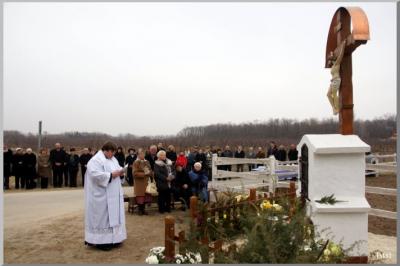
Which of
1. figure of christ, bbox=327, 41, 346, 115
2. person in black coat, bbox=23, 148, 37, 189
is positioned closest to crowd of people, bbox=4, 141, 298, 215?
person in black coat, bbox=23, 148, 37, 189

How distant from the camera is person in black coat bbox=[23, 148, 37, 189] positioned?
13.9m

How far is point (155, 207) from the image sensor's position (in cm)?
1014

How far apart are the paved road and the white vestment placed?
251cm

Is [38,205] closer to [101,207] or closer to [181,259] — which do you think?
[101,207]

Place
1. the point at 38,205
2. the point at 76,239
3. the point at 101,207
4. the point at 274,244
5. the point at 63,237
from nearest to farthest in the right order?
the point at 274,244 → the point at 101,207 → the point at 76,239 → the point at 63,237 → the point at 38,205

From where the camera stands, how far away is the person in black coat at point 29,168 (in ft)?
45.5

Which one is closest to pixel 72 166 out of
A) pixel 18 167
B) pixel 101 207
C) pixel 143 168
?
pixel 18 167

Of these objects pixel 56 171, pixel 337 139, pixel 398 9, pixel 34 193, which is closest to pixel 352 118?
pixel 337 139

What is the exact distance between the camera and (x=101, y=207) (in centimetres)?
654

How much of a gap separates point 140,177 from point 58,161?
6.42 metres

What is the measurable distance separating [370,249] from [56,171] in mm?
11486

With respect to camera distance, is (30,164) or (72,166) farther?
(72,166)

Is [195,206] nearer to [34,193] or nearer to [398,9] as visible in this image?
[398,9]

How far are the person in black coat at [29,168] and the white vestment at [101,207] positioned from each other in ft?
27.0
